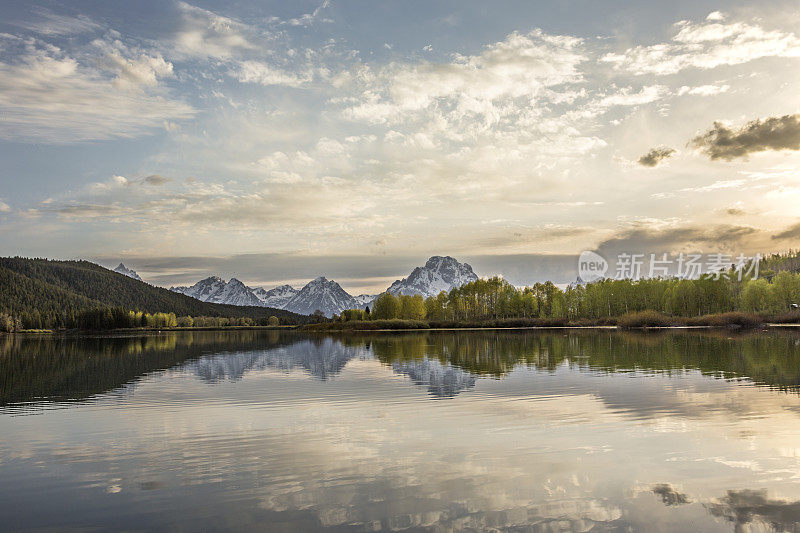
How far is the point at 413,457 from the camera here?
555 inches

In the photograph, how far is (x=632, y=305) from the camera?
161 m

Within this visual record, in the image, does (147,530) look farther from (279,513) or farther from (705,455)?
(705,455)

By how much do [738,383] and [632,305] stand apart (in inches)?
5693

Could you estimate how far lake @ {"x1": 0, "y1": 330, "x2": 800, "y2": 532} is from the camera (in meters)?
10.0

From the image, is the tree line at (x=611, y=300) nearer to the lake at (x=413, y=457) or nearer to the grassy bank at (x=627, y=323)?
the grassy bank at (x=627, y=323)

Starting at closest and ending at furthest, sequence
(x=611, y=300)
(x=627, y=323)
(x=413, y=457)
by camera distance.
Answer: (x=413, y=457), (x=627, y=323), (x=611, y=300)

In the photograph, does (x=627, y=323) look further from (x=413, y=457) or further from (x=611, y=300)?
(x=413, y=457)

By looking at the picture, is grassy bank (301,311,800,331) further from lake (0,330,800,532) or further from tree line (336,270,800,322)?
lake (0,330,800,532)

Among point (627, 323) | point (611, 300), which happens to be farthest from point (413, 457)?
point (611, 300)

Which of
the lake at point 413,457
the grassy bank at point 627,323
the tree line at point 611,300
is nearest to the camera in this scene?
the lake at point 413,457

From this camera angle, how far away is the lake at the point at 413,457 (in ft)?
32.9

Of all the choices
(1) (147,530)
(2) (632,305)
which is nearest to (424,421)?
(1) (147,530)

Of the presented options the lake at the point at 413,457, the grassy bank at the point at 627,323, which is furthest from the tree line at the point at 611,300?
the lake at the point at 413,457

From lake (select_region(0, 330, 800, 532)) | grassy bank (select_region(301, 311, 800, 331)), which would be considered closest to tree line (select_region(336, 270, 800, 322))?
grassy bank (select_region(301, 311, 800, 331))
